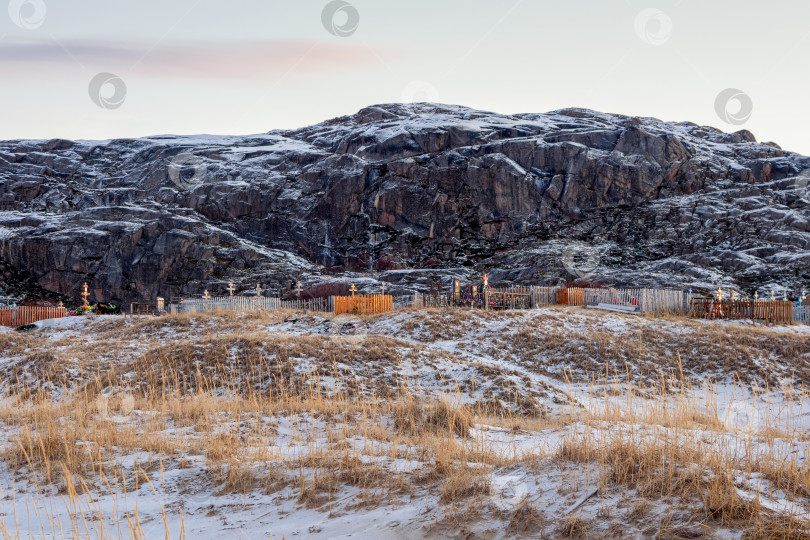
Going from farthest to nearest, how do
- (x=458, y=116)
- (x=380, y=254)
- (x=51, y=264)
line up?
(x=458, y=116) < (x=380, y=254) < (x=51, y=264)

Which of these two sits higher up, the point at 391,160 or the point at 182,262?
the point at 391,160

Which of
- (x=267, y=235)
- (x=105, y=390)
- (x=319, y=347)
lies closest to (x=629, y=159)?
(x=267, y=235)

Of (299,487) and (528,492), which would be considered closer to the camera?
(528,492)

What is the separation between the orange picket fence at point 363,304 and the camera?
94.2ft

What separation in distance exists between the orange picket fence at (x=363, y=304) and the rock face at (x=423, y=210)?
31.5 meters

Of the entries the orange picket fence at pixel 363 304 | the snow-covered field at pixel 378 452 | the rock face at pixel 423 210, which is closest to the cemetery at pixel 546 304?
the orange picket fence at pixel 363 304

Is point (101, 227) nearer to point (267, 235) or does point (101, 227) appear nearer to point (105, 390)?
point (267, 235)

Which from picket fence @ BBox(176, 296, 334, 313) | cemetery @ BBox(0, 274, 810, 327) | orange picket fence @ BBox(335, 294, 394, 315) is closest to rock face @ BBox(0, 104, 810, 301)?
cemetery @ BBox(0, 274, 810, 327)

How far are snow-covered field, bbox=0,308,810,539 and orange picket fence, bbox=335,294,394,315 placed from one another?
13.0 metres

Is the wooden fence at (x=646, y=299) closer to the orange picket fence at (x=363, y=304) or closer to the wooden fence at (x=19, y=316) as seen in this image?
the orange picket fence at (x=363, y=304)

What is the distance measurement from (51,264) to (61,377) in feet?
221

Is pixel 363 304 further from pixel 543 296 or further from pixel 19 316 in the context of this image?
pixel 19 316

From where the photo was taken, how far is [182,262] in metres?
68.7

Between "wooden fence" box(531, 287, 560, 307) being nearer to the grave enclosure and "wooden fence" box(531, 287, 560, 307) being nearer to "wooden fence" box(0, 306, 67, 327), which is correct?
the grave enclosure
